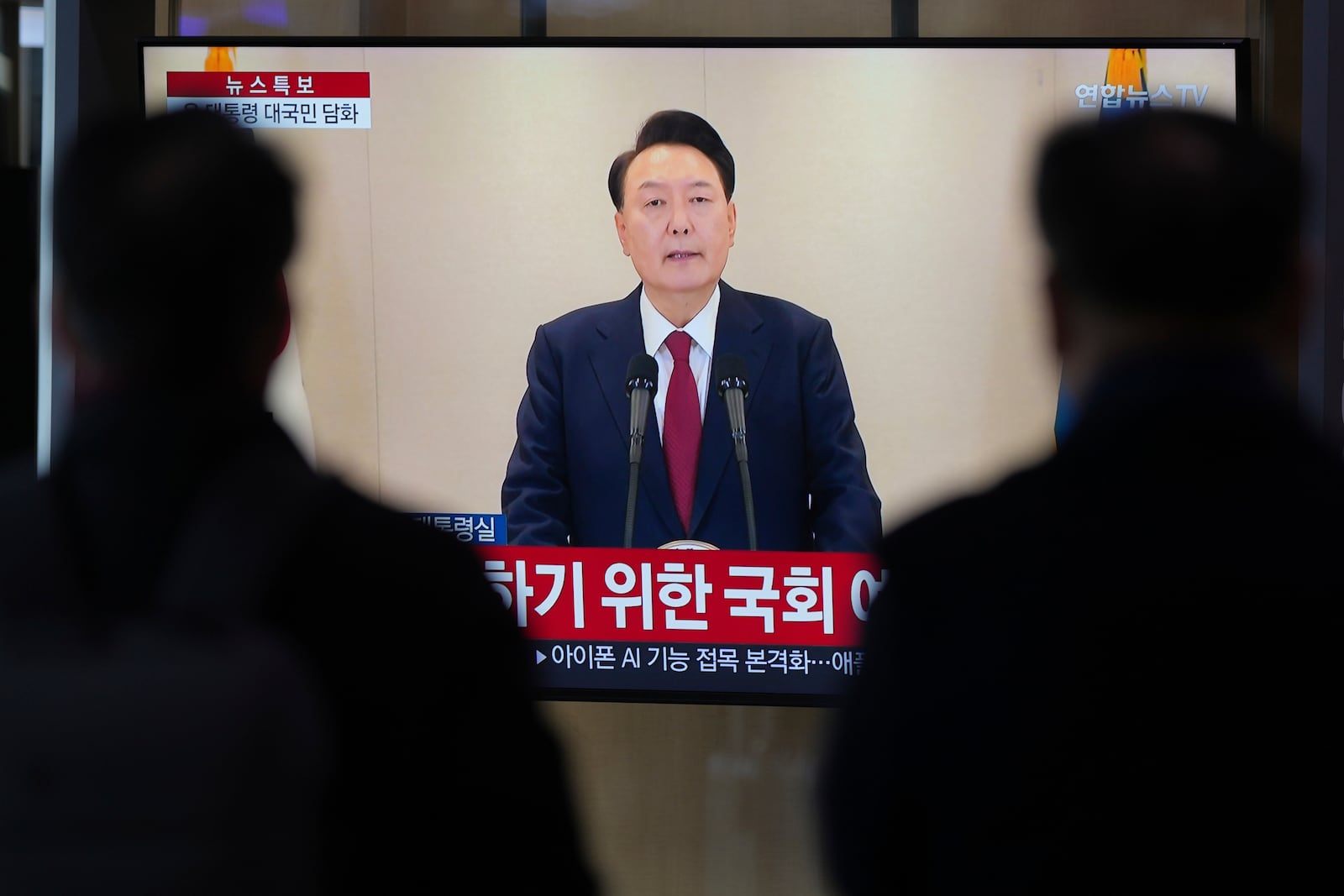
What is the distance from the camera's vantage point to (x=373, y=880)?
968mm

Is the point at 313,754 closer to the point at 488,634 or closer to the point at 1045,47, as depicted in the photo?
the point at 488,634

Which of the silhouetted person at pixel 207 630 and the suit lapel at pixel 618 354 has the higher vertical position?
the suit lapel at pixel 618 354

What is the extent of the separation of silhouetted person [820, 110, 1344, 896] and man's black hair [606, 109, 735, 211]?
6.32 feet

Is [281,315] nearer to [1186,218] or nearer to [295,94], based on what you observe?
[1186,218]

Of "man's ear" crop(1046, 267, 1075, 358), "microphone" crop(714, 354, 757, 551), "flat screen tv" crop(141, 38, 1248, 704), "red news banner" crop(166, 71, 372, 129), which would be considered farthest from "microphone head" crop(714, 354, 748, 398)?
"man's ear" crop(1046, 267, 1075, 358)

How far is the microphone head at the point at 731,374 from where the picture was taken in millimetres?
2896

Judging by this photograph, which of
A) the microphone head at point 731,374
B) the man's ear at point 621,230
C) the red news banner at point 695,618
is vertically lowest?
the red news banner at point 695,618

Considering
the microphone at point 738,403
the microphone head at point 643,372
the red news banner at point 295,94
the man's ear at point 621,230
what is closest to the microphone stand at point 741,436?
the microphone at point 738,403

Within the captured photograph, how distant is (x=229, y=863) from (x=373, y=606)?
206mm

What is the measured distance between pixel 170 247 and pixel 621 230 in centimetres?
201

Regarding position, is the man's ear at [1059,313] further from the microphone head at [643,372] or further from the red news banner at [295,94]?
the red news banner at [295,94]

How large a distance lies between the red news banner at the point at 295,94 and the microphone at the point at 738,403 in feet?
3.04

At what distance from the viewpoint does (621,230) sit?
2924mm

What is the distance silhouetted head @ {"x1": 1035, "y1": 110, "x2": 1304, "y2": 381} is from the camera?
37.5 inches
